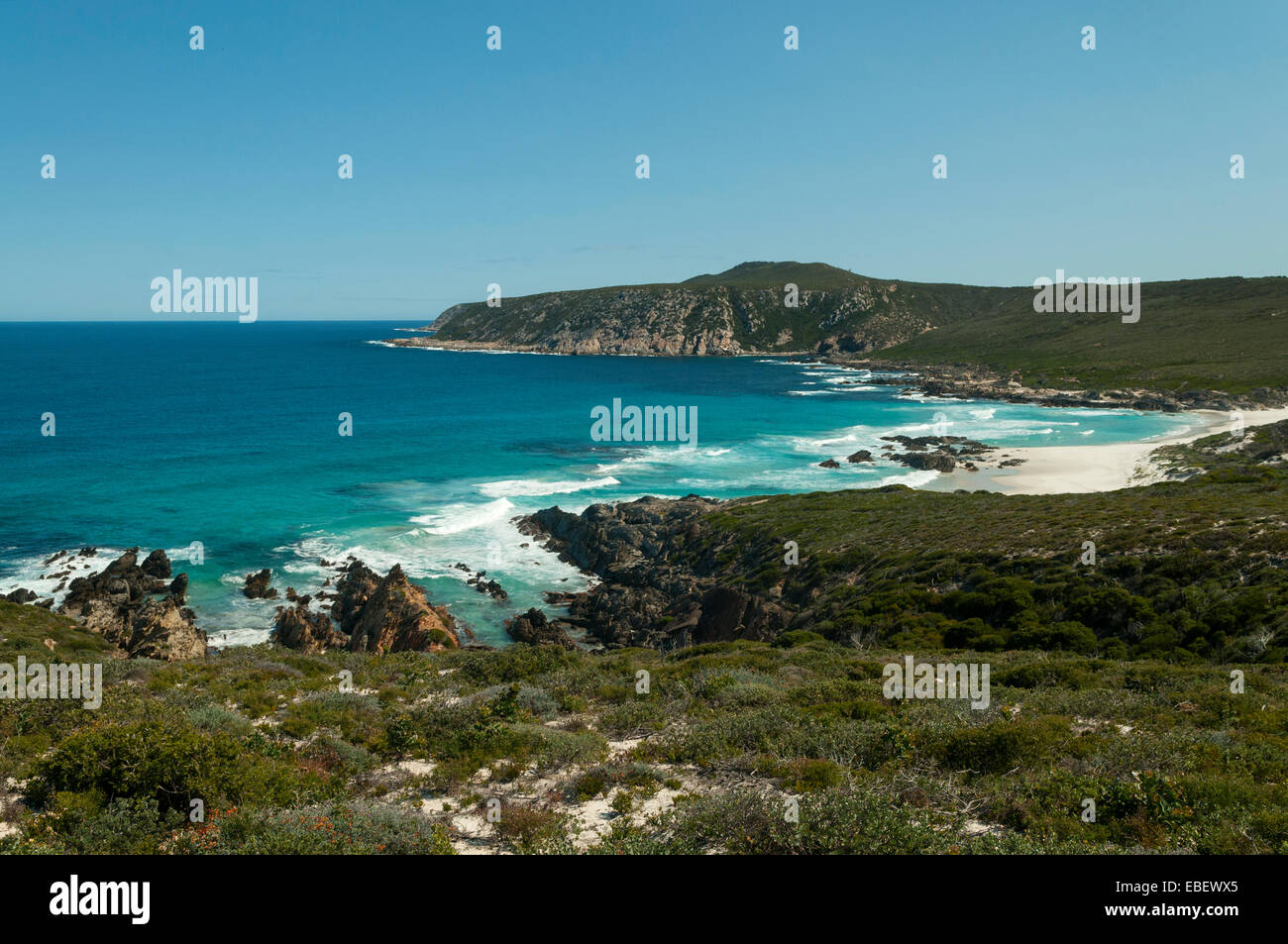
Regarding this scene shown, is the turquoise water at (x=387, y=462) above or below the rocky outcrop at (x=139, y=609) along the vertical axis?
above

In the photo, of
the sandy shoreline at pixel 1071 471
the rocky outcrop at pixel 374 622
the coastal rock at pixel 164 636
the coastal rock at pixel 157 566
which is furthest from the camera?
the sandy shoreline at pixel 1071 471

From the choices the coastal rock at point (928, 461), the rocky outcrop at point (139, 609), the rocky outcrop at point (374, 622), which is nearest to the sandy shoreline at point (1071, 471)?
the coastal rock at point (928, 461)

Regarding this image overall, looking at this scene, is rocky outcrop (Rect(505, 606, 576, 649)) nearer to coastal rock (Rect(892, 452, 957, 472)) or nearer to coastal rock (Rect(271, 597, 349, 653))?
coastal rock (Rect(271, 597, 349, 653))

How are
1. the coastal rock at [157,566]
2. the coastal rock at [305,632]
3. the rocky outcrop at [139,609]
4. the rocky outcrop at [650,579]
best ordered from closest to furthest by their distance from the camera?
the rocky outcrop at [139,609]
the coastal rock at [305,632]
the rocky outcrop at [650,579]
the coastal rock at [157,566]

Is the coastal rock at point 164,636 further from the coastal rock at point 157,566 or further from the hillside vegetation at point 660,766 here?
the hillside vegetation at point 660,766

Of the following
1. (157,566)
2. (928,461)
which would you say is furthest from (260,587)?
(928,461)

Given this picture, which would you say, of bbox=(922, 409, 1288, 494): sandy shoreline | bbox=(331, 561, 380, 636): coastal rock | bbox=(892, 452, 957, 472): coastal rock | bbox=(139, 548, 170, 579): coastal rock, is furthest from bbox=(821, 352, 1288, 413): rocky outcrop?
bbox=(139, 548, 170, 579): coastal rock
